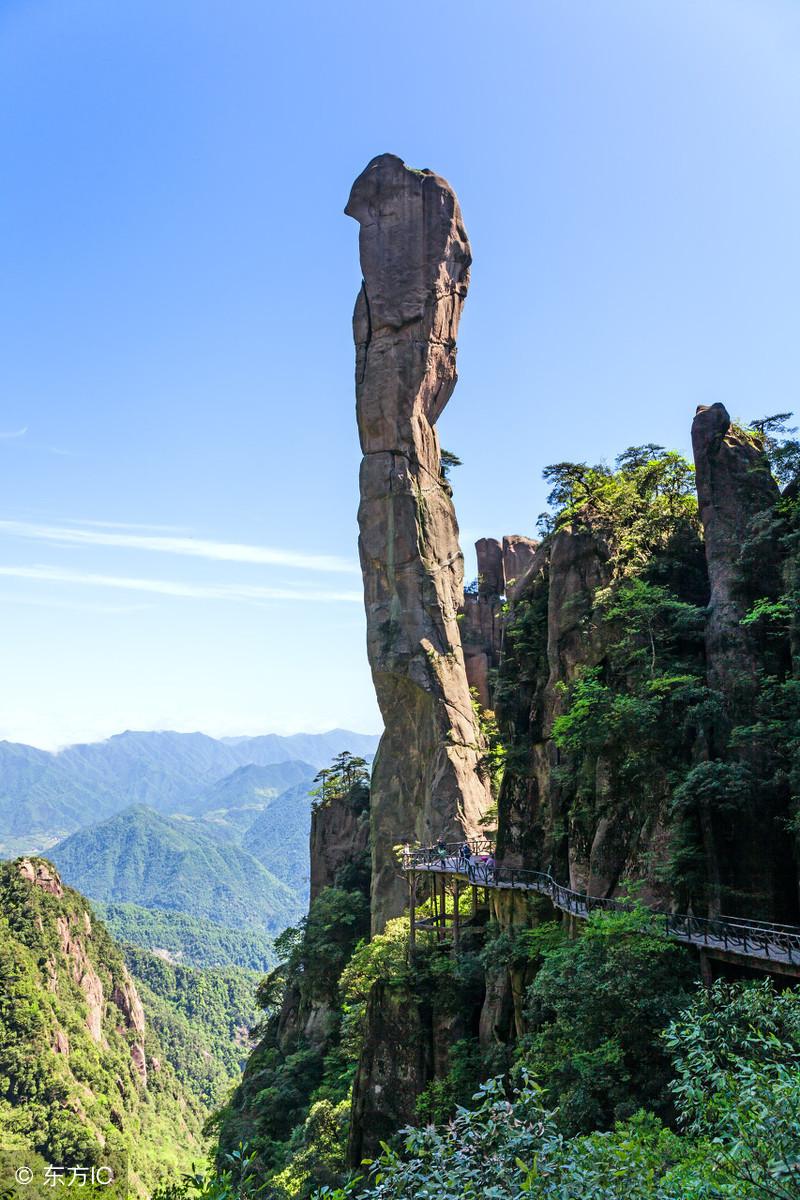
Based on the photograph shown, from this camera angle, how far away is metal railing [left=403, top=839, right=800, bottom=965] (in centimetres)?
1761

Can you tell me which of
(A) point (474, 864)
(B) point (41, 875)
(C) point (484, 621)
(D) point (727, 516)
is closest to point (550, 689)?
(A) point (474, 864)

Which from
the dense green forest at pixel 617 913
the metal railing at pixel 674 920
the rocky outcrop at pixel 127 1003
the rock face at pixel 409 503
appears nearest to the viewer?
the dense green forest at pixel 617 913

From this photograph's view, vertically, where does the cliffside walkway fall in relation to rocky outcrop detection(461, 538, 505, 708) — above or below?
below

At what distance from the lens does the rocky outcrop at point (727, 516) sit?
22906 millimetres

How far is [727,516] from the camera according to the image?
25125mm

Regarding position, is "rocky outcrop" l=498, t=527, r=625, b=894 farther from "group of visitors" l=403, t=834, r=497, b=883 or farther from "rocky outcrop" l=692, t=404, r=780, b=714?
"rocky outcrop" l=692, t=404, r=780, b=714

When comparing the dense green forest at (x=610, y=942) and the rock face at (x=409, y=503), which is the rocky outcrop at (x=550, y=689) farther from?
the rock face at (x=409, y=503)

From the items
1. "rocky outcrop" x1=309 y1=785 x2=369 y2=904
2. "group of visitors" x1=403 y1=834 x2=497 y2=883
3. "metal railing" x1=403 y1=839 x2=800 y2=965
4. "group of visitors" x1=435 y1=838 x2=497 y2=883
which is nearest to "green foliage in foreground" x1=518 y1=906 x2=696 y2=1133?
"metal railing" x1=403 y1=839 x2=800 y2=965

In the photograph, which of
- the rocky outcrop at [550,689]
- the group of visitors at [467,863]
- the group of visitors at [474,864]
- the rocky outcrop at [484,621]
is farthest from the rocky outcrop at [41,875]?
the rocky outcrop at [550,689]

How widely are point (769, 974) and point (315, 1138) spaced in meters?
20.6

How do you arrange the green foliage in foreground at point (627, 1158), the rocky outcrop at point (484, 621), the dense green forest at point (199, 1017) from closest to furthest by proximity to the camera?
1. the green foliage in foreground at point (627, 1158)
2. the rocky outcrop at point (484, 621)
3. the dense green forest at point (199, 1017)

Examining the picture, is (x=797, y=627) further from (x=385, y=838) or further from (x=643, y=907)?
(x=385, y=838)

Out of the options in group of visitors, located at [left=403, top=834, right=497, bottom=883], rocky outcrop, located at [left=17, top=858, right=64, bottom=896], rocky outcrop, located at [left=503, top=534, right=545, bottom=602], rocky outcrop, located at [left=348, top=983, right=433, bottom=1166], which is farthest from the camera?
rocky outcrop, located at [left=17, top=858, right=64, bottom=896]

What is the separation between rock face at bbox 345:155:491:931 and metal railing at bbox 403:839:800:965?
14248 mm
